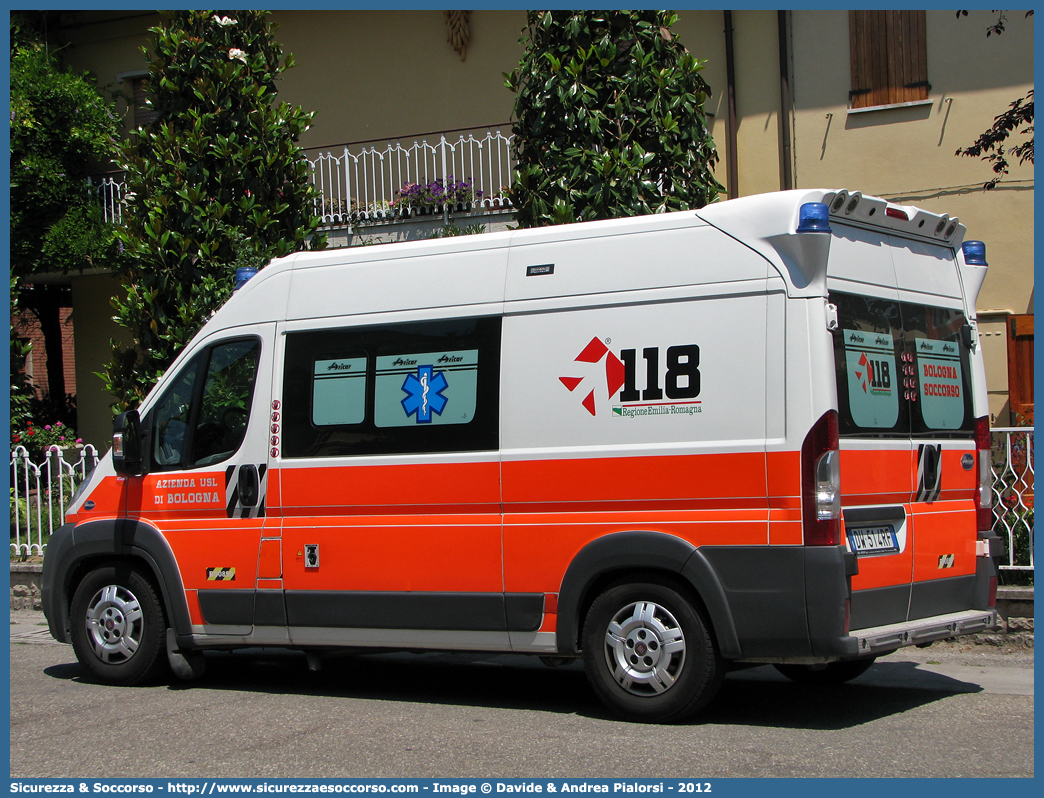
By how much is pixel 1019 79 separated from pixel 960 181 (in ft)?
3.89

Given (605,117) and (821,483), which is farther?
(605,117)

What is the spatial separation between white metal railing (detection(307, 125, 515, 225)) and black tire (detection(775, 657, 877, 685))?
7.37 metres

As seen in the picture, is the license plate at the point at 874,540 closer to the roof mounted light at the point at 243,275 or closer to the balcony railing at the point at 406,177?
the roof mounted light at the point at 243,275

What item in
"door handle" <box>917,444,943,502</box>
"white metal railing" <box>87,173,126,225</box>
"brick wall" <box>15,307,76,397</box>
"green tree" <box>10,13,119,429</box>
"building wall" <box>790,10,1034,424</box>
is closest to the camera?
"door handle" <box>917,444,943,502</box>

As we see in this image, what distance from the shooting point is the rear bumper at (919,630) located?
18.0 ft

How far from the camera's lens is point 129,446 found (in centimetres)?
724

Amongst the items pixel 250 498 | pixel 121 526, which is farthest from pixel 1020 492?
pixel 121 526

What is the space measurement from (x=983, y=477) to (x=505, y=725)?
2.99 metres

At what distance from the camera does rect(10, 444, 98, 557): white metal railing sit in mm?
11211

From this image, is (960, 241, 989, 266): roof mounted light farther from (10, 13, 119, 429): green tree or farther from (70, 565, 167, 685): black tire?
(10, 13, 119, 429): green tree

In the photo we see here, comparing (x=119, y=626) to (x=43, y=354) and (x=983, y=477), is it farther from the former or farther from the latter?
(x=43, y=354)

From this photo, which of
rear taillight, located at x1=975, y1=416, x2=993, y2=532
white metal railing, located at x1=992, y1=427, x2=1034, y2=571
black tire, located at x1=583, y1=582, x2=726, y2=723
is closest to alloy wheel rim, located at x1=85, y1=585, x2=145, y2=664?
black tire, located at x1=583, y1=582, x2=726, y2=723

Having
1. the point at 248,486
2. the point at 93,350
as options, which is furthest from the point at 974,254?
the point at 93,350

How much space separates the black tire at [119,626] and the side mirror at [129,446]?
0.62 m
